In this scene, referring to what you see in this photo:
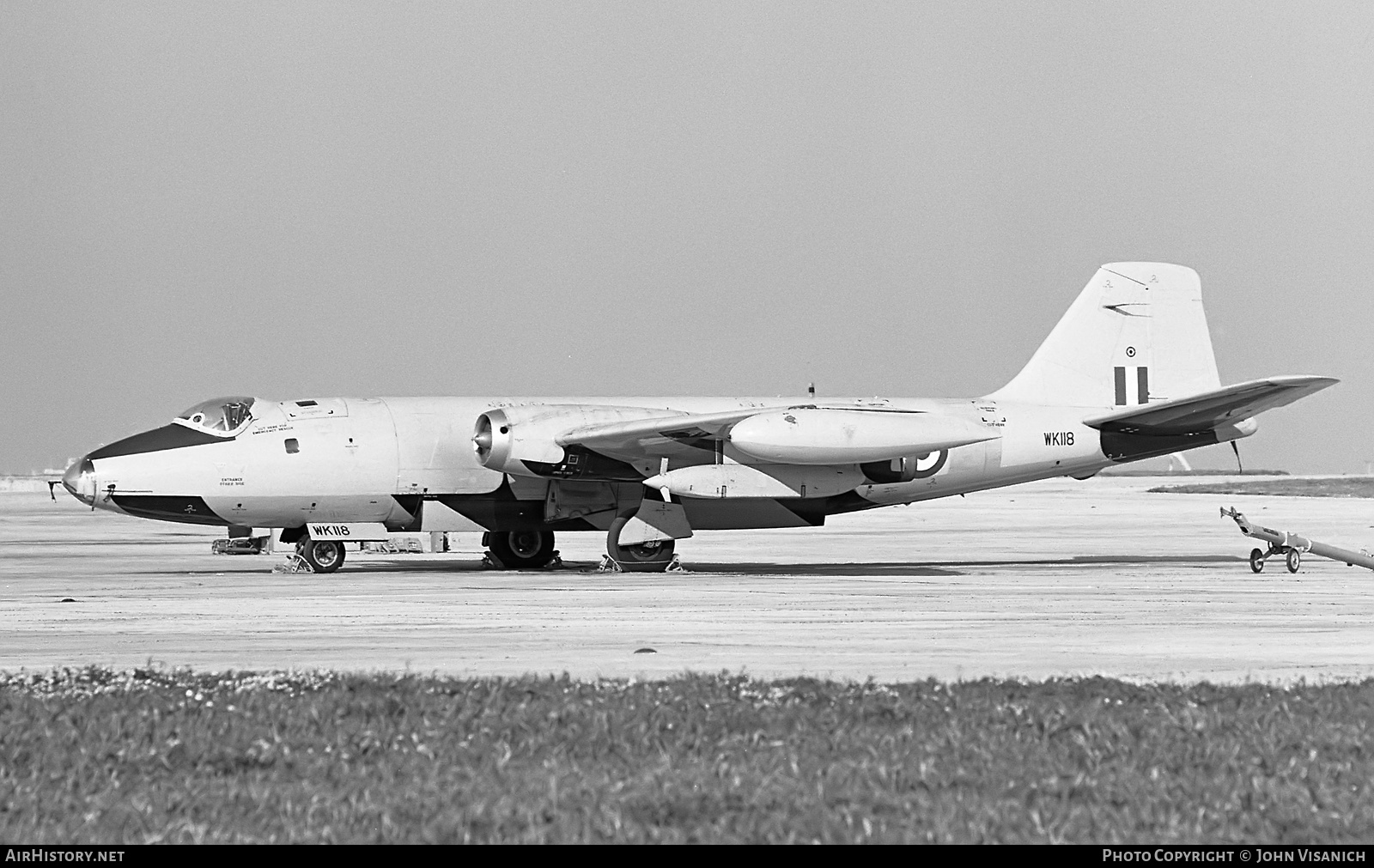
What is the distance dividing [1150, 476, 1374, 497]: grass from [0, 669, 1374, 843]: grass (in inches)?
2585

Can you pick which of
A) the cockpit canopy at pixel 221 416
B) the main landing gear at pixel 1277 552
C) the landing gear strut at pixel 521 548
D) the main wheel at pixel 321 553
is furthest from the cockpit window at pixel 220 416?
the main landing gear at pixel 1277 552

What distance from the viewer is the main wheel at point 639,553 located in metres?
27.0

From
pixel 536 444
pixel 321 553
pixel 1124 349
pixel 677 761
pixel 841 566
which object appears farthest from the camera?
pixel 1124 349

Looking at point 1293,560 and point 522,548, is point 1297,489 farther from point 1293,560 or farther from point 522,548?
point 522,548

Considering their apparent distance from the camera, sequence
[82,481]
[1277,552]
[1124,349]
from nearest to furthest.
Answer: [82,481], [1277,552], [1124,349]

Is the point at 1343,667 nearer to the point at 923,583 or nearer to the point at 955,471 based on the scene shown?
the point at 923,583

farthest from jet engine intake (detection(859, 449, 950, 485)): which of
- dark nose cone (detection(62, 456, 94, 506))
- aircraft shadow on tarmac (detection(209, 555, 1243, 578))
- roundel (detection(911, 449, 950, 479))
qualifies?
dark nose cone (detection(62, 456, 94, 506))

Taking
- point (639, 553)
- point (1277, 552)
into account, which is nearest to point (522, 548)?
point (639, 553)

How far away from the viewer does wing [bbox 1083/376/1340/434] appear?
1053 inches

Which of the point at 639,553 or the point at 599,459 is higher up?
the point at 599,459

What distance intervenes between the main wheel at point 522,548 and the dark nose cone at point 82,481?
22.8ft

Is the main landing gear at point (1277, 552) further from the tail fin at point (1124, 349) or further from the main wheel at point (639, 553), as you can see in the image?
the main wheel at point (639, 553)

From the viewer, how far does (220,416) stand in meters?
26.2

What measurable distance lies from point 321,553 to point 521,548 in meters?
3.63
